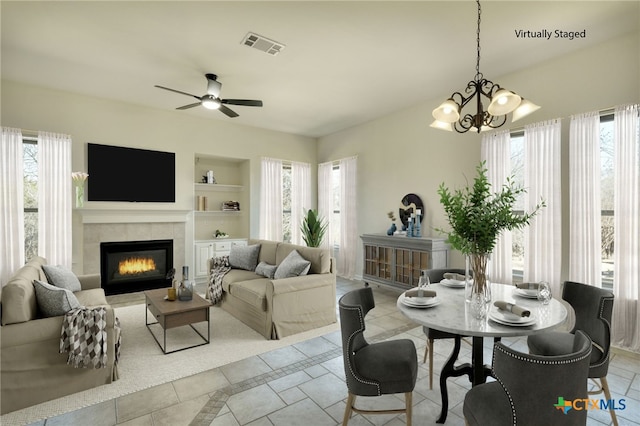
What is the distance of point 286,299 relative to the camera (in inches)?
138

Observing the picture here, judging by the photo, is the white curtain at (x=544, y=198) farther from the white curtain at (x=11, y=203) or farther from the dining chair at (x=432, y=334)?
the white curtain at (x=11, y=203)

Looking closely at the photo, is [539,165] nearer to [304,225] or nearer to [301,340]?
[301,340]

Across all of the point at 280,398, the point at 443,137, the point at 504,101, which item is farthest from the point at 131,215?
the point at 504,101

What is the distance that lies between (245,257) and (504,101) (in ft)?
12.5

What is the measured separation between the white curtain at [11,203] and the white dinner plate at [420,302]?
5233 mm

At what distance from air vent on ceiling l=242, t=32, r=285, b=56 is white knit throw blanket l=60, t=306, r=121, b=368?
9.45 feet

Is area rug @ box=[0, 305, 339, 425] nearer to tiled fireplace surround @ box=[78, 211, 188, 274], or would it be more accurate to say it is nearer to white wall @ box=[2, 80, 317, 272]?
tiled fireplace surround @ box=[78, 211, 188, 274]

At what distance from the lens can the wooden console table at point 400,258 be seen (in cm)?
455

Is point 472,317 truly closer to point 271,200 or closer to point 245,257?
point 245,257

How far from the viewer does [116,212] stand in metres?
5.22

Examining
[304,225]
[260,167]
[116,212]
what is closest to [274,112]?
[260,167]

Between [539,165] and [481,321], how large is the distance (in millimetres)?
2874

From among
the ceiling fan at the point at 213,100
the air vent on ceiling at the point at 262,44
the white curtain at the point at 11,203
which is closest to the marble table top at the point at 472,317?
the air vent on ceiling at the point at 262,44

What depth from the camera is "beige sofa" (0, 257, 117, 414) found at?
222 centimetres
